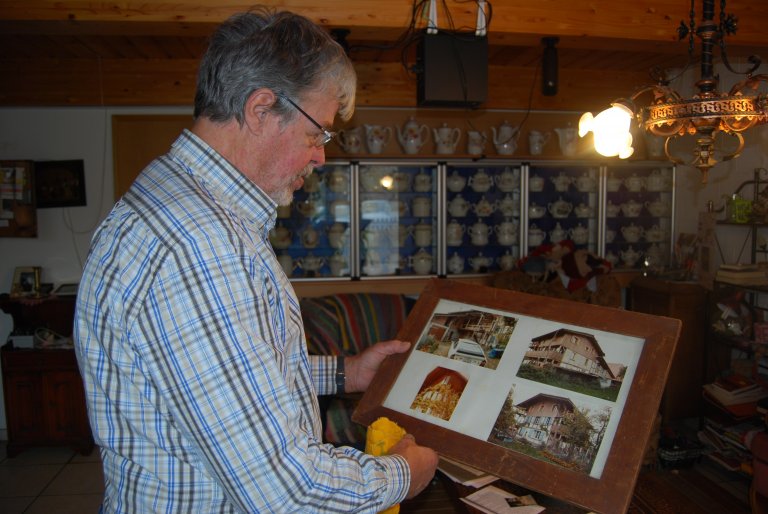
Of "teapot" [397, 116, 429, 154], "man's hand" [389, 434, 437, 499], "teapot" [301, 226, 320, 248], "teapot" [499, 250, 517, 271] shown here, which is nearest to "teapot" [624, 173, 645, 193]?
"teapot" [499, 250, 517, 271]

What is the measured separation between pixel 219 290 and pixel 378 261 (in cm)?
345

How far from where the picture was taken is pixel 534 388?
1306mm

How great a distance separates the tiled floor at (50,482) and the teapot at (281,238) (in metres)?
1.75

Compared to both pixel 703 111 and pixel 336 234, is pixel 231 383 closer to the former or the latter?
pixel 703 111

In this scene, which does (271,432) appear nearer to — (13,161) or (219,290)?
(219,290)

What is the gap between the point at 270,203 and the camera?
3.29ft

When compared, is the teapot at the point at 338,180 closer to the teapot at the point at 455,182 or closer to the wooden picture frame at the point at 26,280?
the teapot at the point at 455,182

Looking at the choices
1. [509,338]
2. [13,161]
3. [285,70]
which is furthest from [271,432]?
[13,161]

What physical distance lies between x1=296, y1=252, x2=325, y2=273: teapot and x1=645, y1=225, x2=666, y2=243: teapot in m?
2.51

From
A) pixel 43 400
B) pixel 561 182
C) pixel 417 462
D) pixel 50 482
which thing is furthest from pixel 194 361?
pixel 561 182

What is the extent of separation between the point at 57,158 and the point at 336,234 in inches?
76.4

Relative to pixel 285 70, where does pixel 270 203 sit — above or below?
below

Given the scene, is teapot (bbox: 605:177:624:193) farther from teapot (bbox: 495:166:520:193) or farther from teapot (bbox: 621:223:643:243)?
teapot (bbox: 495:166:520:193)

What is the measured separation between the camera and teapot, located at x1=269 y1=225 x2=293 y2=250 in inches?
161
